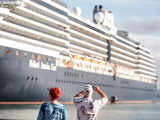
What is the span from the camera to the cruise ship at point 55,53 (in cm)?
3278

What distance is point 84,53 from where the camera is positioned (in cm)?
4991

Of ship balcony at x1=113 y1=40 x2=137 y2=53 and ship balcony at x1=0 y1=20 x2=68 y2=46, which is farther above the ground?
ship balcony at x1=113 y1=40 x2=137 y2=53

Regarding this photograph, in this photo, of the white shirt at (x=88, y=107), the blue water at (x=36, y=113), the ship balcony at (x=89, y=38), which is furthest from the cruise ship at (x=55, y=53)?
the white shirt at (x=88, y=107)

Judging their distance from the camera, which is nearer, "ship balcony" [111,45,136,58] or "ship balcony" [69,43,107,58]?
"ship balcony" [69,43,107,58]

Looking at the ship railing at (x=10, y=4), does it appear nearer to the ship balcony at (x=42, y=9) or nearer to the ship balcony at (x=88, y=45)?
the ship balcony at (x=42, y=9)

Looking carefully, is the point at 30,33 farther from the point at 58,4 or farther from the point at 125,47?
the point at 125,47

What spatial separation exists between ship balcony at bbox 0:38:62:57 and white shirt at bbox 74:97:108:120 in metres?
25.1

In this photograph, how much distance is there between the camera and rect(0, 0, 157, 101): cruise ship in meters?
32.8

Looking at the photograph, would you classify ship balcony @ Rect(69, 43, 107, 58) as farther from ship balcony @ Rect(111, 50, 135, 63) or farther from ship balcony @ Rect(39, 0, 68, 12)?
ship balcony @ Rect(39, 0, 68, 12)

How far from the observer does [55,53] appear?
39.7m

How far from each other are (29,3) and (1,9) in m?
4.28

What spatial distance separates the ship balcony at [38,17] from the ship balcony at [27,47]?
3099 mm

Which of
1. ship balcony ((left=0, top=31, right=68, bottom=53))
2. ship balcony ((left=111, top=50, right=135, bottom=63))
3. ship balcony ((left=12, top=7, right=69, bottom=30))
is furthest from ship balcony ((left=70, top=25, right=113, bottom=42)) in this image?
ship balcony ((left=0, top=31, right=68, bottom=53))

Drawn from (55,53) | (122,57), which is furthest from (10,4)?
(122,57)
